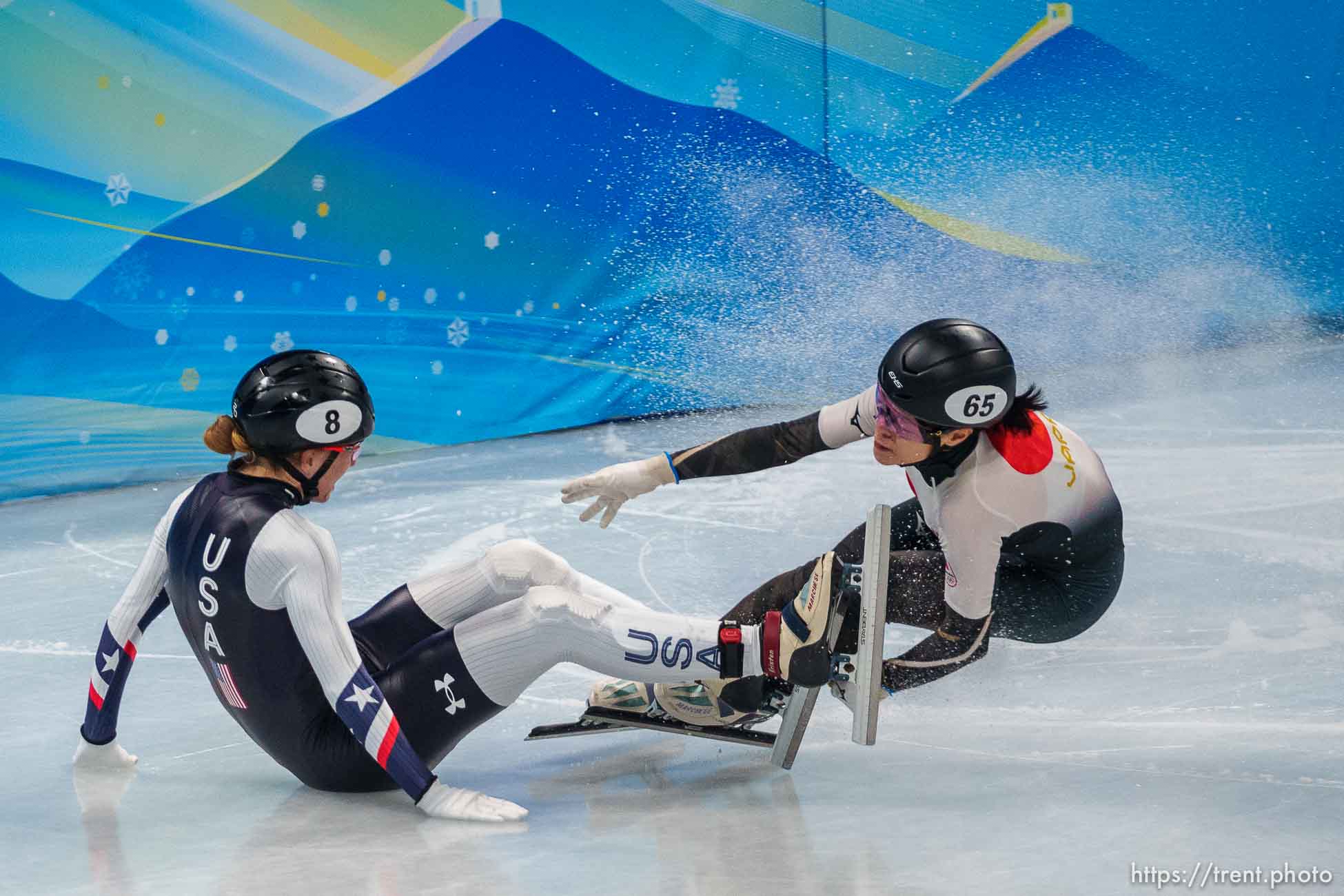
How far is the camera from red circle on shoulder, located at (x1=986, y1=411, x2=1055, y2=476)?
3.55 metres

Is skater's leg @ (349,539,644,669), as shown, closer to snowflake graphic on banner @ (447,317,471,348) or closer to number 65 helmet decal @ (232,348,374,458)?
number 65 helmet decal @ (232,348,374,458)

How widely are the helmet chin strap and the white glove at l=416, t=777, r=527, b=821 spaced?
707mm

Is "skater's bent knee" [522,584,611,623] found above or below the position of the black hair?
below

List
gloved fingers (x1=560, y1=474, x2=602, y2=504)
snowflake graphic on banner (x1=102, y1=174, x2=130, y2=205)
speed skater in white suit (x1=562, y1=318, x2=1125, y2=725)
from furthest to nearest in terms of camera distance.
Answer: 1. snowflake graphic on banner (x1=102, y1=174, x2=130, y2=205)
2. gloved fingers (x1=560, y1=474, x2=602, y2=504)
3. speed skater in white suit (x1=562, y1=318, x2=1125, y2=725)

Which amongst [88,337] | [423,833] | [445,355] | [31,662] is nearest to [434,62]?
[445,355]

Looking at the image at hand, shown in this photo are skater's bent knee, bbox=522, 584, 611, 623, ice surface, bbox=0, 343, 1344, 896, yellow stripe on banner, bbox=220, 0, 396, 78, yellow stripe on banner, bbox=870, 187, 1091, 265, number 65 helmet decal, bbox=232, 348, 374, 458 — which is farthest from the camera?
yellow stripe on banner, bbox=870, 187, 1091, 265

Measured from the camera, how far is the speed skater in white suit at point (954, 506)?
3.50 m

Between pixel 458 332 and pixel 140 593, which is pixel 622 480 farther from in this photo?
pixel 458 332

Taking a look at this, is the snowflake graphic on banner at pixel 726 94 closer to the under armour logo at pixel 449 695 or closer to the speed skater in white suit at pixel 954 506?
the speed skater in white suit at pixel 954 506

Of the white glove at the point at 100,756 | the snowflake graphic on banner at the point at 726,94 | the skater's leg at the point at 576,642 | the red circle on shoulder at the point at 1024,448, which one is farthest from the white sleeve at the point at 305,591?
the snowflake graphic on banner at the point at 726,94

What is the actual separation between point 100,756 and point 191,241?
453cm

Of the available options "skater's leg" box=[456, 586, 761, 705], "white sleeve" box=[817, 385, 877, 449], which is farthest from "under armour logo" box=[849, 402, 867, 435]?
"skater's leg" box=[456, 586, 761, 705]

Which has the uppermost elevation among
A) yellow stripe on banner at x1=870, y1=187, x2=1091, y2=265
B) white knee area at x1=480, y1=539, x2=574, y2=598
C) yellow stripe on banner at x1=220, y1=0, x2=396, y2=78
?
yellow stripe on banner at x1=220, y1=0, x2=396, y2=78

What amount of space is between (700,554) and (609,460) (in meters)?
2.21
